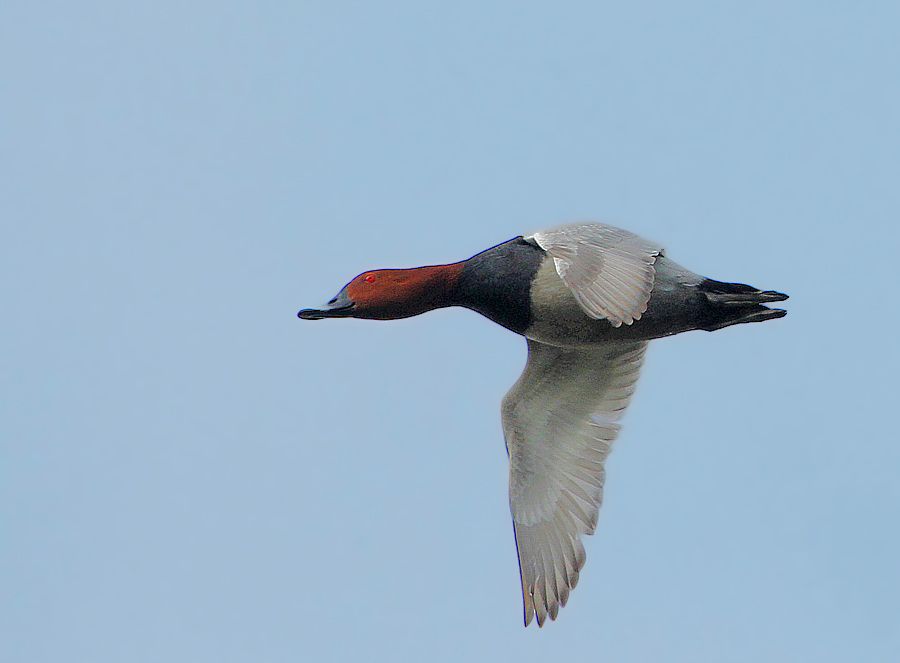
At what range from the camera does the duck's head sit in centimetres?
878

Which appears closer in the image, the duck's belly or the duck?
the duck

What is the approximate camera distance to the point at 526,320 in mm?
8648

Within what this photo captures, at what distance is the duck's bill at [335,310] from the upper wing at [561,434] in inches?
58.5

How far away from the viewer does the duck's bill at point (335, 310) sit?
8.80 m

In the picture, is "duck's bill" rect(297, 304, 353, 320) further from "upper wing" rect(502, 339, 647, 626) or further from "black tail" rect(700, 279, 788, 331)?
"black tail" rect(700, 279, 788, 331)

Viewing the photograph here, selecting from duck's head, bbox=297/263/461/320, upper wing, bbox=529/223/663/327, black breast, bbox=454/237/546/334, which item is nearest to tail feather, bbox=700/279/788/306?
upper wing, bbox=529/223/663/327

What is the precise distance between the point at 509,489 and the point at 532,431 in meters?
0.45

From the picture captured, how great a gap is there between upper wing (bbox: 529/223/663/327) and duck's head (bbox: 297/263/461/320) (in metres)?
0.69

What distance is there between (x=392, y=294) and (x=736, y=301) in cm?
216

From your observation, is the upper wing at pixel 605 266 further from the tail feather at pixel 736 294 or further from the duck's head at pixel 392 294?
the duck's head at pixel 392 294

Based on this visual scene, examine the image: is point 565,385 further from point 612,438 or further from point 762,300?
point 762,300

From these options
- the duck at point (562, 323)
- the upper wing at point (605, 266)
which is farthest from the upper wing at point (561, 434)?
the upper wing at point (605, 266)

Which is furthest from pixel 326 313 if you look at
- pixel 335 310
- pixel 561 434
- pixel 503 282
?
pixel 561 434

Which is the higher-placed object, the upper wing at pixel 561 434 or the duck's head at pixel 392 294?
the duck's head at pixel 392 294
